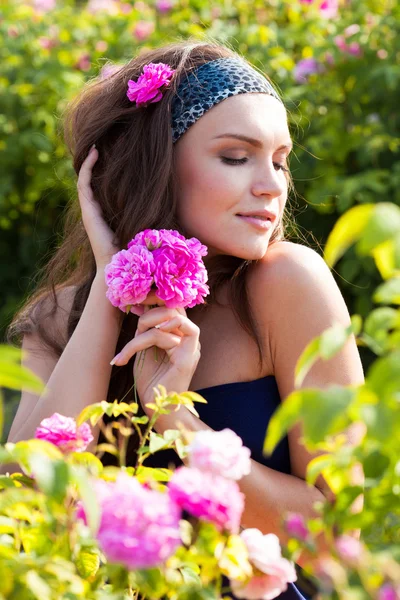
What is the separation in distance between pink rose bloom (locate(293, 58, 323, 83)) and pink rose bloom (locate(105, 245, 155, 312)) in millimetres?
2829

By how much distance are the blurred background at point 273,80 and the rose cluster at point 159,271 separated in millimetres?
2026

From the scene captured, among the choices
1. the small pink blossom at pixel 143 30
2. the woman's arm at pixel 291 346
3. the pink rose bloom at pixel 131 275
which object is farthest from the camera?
the small pink blossom at pixel 143 30

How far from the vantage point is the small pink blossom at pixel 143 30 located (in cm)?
519

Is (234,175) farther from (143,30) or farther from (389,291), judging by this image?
(143,30)

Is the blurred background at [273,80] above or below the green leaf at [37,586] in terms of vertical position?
below

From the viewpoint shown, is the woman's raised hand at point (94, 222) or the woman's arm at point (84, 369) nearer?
the woman's arm at point (84, 369)

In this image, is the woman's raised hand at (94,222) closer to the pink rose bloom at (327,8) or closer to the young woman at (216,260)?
the young woman at (216,260)

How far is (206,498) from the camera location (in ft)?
3.27

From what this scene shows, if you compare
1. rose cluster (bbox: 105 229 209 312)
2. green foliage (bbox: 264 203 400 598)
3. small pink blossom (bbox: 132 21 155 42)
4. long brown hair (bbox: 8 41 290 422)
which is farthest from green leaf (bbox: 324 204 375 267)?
small pink blossom (bbox: 132 21 155 42)

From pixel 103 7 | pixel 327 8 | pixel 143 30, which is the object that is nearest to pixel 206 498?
pixel 327 8

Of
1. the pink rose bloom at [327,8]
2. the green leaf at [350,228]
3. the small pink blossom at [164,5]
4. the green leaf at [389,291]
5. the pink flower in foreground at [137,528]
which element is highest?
the green leaf at [350,228]

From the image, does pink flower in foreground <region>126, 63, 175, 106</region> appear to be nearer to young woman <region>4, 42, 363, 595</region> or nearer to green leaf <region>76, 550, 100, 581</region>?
young woman <region>4, 42, 363, 595</region>

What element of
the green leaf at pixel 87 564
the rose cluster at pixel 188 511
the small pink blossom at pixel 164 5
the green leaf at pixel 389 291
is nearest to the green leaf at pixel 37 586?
the rose cluster at pixel 188 511

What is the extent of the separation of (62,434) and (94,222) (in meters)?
1.22
